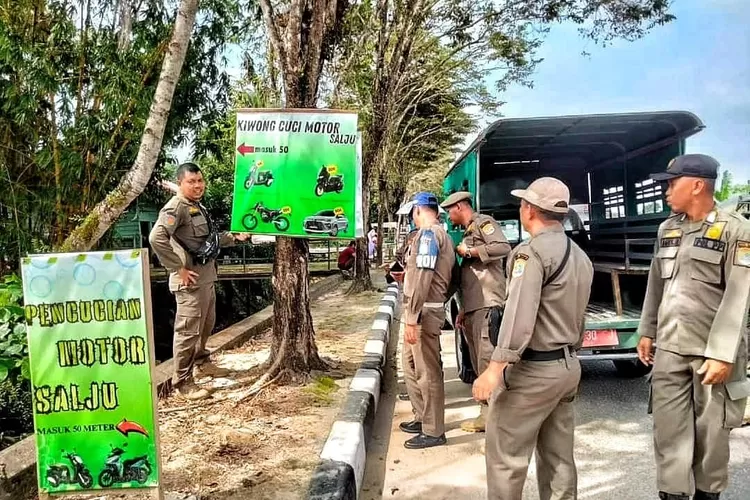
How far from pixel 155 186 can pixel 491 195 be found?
7.88 metres

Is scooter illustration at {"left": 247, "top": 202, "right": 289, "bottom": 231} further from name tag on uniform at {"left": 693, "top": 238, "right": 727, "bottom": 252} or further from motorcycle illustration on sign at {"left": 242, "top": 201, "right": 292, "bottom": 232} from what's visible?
name tag on uniform at {"left": 693, "top": 238, "right": 727, "bottom": 252}

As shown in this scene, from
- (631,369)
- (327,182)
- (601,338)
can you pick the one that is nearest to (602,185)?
(631,369)

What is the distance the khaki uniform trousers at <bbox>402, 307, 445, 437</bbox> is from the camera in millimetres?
4344

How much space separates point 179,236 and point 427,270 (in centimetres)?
208

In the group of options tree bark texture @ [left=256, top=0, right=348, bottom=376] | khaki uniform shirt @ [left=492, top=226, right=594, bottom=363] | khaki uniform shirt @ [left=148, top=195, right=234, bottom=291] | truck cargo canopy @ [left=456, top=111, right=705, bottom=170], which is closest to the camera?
khaki uniform shirt @ [left=492, top=226, right=594, bottom=363]

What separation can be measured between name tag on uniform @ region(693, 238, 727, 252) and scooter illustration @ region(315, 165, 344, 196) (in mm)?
2816

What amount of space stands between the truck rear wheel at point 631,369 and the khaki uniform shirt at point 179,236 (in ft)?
13.6

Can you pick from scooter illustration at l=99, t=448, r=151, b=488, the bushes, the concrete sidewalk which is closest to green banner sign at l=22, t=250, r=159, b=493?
scooter illustration at l=99, t=448, r=151, b=488

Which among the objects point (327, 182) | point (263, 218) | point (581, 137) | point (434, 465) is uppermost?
point (581, 137)

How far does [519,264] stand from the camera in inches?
105

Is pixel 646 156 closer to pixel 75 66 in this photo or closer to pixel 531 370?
pixel 531 370

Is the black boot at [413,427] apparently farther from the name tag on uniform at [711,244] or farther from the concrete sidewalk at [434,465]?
the name tag on uniform at [711,244]

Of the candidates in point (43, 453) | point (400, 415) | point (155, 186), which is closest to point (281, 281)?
point (400, 415)

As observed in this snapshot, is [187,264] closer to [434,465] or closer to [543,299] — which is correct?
[434,465]
